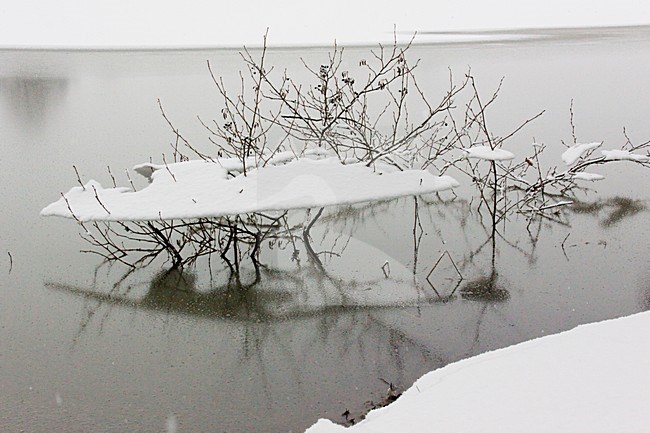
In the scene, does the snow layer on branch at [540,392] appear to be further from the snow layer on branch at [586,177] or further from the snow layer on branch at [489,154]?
the snow layer on branch at [586,177]

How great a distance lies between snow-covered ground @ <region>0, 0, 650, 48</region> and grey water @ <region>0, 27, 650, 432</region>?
2144cm

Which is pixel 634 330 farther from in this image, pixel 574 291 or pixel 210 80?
pixel 210 80

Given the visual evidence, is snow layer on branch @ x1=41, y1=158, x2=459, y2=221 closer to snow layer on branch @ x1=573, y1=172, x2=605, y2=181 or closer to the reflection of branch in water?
the reflection of branch in water

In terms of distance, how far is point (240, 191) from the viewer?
6.55 metres

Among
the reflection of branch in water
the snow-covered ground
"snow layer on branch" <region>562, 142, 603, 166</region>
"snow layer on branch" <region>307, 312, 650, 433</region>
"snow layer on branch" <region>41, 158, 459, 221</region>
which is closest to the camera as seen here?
"snow layer on branch" <region>307, 312, 650, 433</region>

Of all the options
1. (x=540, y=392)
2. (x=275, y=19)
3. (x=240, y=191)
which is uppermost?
(x=275, y=19)

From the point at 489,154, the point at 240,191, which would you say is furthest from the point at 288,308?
the point at 489,154

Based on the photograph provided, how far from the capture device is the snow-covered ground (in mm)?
31734

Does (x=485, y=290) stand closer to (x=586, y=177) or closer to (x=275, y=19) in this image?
(x=586, y=177)

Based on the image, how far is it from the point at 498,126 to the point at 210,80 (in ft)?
27.6

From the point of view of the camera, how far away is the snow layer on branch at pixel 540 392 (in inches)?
134

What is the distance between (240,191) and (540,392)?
11.6ft

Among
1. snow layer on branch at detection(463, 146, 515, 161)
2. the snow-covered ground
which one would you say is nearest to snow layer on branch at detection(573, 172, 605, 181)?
snow layer on branch at detection(463, 146, 515, 161)

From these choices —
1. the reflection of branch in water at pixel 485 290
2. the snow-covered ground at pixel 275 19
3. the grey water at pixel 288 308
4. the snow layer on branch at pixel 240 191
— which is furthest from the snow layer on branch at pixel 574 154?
the snow-covered ground at pixel 275 19
